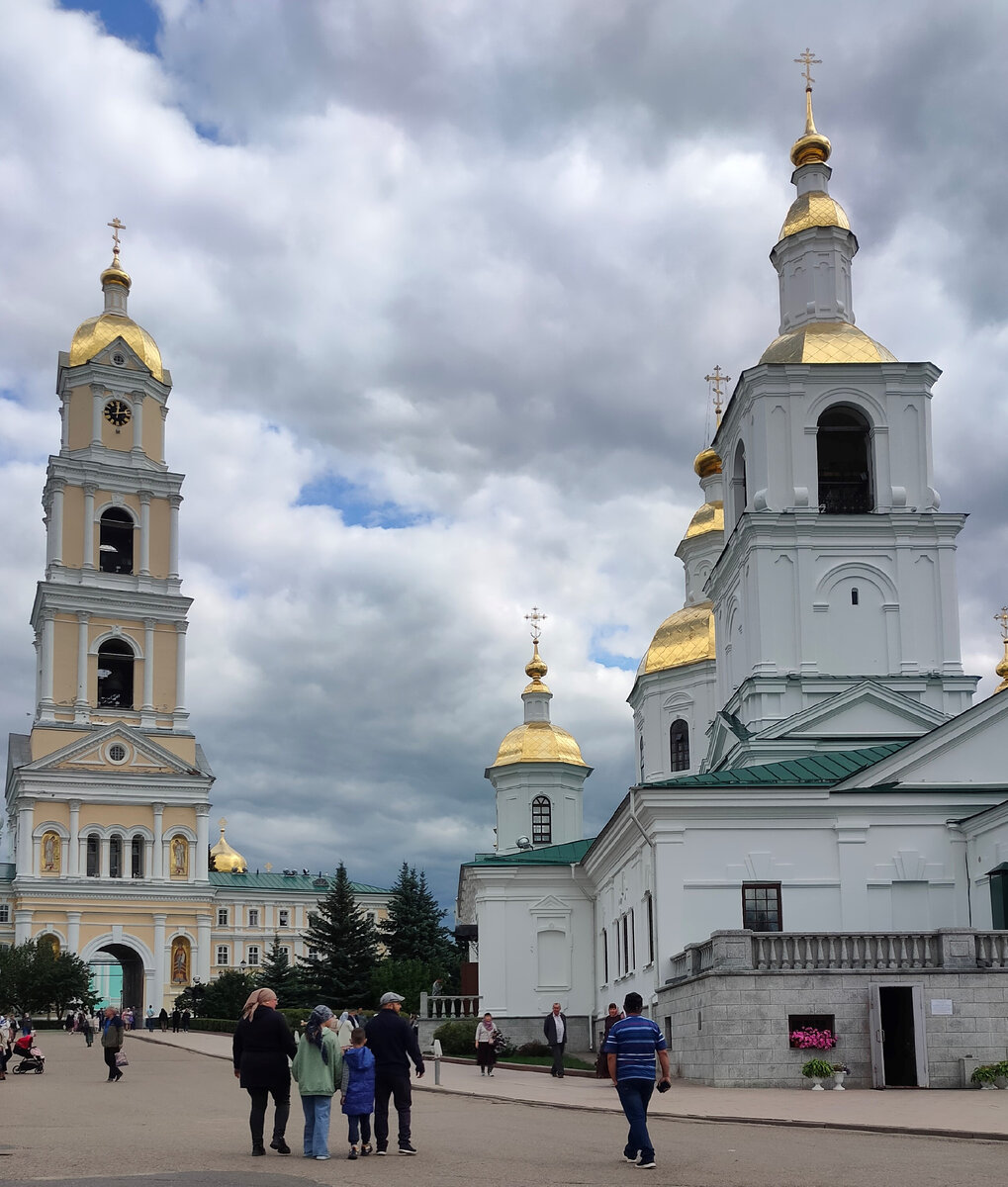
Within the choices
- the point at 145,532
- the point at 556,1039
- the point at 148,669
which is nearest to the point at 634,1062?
the point at 556,1039

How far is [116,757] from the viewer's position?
79.4 meters

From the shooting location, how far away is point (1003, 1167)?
13477 millimetres

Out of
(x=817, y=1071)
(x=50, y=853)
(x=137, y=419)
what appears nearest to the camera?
(x=817, y=1071)

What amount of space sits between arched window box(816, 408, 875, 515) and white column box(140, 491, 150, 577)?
49.2m

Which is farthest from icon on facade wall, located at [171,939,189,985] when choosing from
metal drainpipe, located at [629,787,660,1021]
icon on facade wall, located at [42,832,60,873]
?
metal drainpipe, located at [629,787,660,1021]

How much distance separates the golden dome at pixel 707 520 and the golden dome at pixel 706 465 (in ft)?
3.85

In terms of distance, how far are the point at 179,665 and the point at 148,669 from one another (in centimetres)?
179

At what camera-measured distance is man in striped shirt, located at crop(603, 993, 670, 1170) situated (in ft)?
44.7

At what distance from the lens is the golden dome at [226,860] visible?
128625 millimetres

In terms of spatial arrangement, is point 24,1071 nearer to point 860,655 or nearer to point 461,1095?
point 461,1095

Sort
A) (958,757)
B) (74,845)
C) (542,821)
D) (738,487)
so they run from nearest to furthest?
(958,757), (738,487), (542,821), (74,845)

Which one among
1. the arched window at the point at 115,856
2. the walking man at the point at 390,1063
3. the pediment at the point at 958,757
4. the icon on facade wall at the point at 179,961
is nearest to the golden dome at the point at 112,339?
the arched window at the point at 115,856

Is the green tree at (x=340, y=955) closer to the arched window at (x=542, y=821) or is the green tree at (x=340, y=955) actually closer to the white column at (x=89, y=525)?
the arched window at (x=542, y=821)

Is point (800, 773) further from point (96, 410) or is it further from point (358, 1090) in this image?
point (96, 410)
